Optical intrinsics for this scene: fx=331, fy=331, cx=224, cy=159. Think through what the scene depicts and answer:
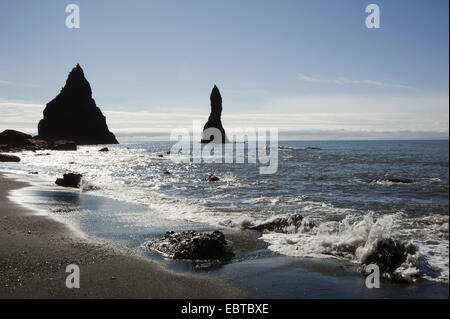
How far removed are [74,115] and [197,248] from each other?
152535mm

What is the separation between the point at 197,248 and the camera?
7.90 meters

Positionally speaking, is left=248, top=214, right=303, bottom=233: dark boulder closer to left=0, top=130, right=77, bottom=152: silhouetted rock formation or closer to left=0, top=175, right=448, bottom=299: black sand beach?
left=0, top=175, right=448, bottom=299: black sand beach

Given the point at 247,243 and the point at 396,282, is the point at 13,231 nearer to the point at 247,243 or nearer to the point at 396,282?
the point at 247,243

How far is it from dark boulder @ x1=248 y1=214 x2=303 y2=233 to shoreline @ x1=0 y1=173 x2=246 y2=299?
478cm

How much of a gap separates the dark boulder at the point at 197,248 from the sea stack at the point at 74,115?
493 feet

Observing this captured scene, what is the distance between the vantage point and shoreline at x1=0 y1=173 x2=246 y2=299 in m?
5.70

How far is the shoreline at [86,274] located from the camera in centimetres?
570
